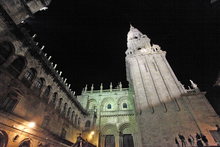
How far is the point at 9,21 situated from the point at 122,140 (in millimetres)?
26789

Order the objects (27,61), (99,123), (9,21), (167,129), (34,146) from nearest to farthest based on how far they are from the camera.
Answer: (9,21)
(34,146)
(27,61)
(167,129)
(99,123)

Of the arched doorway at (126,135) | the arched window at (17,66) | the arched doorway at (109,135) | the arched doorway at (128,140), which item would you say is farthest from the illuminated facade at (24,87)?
the arched doorway at (128,140)

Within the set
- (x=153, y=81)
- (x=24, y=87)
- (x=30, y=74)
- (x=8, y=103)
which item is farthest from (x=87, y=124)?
(x=8, y=103)

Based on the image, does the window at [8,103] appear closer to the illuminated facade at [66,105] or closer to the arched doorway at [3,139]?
the illuminated facade at [66,105]

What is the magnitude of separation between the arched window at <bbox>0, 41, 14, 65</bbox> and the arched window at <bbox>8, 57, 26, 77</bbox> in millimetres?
844

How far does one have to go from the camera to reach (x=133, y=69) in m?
23.8

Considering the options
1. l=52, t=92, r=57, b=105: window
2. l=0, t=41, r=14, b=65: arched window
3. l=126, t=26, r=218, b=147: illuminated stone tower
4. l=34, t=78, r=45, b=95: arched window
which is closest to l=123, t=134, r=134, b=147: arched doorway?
l=126, t=26, r=218, b=147: illuminated stone tower

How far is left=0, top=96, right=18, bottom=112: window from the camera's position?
10.2 m

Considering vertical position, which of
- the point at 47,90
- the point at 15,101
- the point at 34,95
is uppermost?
the point at 47,90

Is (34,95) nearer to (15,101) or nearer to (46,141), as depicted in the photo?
(15,101)

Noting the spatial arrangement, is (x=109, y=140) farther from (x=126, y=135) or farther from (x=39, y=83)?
(x=39, y=83)

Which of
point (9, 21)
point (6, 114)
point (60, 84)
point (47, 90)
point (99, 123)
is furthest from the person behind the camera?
point (99, 123)

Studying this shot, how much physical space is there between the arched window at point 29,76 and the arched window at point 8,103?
6.69ft

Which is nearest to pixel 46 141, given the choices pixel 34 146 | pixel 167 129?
pixel 34 146
